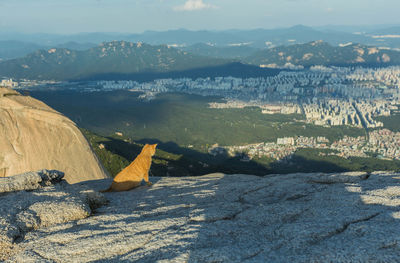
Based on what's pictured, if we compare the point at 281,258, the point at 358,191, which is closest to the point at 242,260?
the point at 281,258

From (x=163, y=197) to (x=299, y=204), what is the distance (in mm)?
7823

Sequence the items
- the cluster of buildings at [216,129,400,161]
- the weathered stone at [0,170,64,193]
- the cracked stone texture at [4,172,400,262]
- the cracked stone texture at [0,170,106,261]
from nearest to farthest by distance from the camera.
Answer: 1. the cracked stone texture at [4,172,400,262]
2. the cracked stone texture at [0,170,106,261]
3. the weathered stone at [0,170,64,193]
4. the cluster of buildings at [216,129,400,161]

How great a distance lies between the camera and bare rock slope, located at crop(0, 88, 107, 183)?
88.1 ft

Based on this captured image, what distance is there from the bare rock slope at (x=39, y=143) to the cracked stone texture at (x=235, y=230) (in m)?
11.2

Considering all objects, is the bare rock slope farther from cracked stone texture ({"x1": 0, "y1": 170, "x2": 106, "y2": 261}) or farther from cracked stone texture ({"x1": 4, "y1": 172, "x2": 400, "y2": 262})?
cracked stone texture ({"x1": 4, "y1": 172, "x2": 400, "y2": 262})

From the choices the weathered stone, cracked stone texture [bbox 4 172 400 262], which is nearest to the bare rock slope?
the weathered stone

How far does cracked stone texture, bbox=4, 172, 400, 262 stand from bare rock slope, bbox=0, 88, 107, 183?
11164 millimetres

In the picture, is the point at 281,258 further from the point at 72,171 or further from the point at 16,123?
the point at 16,123

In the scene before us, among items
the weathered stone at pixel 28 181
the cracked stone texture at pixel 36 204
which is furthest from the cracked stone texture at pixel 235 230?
the weathered stone at pixel 28 181

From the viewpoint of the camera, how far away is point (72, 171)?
27.6 m

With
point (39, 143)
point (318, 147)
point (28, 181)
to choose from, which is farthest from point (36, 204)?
point (318, 147)

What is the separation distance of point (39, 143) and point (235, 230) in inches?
852

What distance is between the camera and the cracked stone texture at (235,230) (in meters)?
10.2

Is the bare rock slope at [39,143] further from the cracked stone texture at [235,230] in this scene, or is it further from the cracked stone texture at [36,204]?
the cracked stone texture at [235,230]
